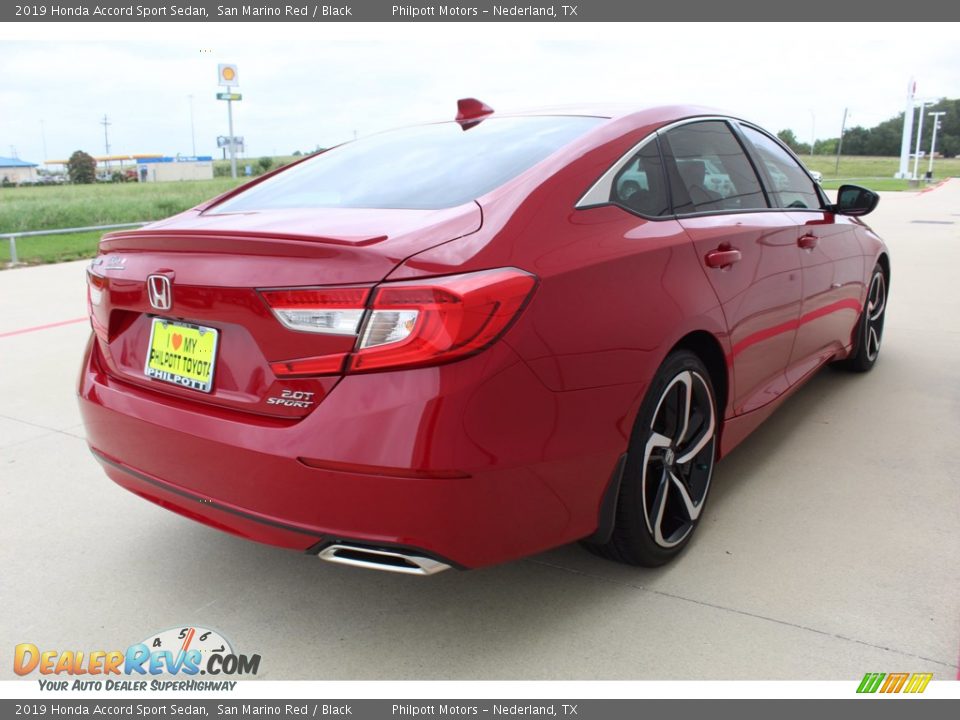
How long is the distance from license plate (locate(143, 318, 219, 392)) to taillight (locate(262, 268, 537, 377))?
0.35 metres

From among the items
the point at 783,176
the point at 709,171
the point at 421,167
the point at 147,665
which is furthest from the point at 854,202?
the point at 147,665

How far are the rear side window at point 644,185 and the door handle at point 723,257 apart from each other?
24 centimetres

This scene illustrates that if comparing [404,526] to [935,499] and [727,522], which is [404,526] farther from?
[935,499]

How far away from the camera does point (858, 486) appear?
3404 mm

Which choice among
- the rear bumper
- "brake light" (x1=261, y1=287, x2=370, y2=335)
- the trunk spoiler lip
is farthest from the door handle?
"brake light" (x1=261, y1=287, x2=370, y2=335)

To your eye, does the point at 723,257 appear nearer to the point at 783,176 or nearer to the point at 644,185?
the point at 644,185

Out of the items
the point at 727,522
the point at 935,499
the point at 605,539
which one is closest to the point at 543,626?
the point at 605,539

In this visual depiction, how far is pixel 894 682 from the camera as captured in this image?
2170mm

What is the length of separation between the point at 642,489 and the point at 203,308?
1365mm

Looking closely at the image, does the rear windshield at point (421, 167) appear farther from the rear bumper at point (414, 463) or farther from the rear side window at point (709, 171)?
the rear bumper at point (414, 463)

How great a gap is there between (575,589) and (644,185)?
131 cm

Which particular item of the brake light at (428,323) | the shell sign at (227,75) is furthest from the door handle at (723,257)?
the shell sign at (227,75)

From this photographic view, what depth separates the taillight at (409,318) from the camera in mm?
1884
